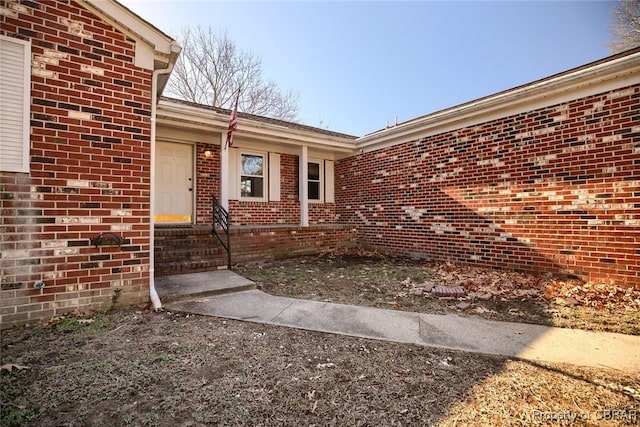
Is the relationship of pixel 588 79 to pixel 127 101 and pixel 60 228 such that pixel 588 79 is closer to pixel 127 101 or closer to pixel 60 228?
pixel 127 101

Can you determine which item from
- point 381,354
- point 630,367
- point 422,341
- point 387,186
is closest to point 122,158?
point 381,354

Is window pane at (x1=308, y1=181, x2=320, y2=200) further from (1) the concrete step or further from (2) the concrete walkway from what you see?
(2) the concrete walkway

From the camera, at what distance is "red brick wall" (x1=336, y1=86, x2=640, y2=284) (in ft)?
14.2

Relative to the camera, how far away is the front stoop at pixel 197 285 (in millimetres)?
3793

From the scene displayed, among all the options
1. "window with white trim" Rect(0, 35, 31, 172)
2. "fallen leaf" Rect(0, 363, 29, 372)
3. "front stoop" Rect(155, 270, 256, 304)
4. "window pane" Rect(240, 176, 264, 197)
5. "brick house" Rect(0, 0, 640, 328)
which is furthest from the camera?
"window pane" Rect(240, 176, 264, 197)

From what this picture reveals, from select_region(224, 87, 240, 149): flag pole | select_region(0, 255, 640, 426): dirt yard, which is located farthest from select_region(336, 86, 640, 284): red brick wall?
select_region(224, 87, 240, 149): flag pole

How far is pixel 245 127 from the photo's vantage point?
7082 millimetres

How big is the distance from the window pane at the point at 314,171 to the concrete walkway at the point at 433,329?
5.93 m

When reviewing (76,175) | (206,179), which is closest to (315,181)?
(206,179)

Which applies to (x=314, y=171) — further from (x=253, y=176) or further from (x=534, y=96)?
(x=534, y=96)

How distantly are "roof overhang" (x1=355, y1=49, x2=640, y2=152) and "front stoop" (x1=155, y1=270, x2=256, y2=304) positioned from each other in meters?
5.45

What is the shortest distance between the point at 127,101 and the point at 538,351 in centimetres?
515

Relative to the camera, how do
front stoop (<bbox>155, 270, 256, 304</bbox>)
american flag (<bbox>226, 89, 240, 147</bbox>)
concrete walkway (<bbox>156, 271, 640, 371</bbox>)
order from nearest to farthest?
1. concrete walkway (<bbox>156, 271, 640, 371</bbox>)
2. front stoop (<bbox>155, 270, 256, 304</bbox>)
3. american flag (<bbox>226, 89, 240, 147</bbox>)

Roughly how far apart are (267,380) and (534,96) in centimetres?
628
